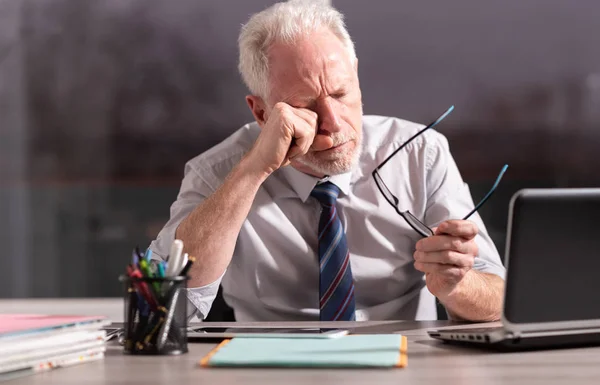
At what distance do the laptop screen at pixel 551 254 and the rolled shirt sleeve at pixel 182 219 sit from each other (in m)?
0.85

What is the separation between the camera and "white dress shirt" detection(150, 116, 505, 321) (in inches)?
74.0

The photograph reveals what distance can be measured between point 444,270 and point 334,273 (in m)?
0.41

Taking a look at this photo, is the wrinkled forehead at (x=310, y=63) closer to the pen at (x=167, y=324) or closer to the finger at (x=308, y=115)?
the finger at (x=308, y=115)

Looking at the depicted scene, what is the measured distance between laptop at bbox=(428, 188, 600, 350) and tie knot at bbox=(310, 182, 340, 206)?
31.9 inches

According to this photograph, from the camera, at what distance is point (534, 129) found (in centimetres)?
302

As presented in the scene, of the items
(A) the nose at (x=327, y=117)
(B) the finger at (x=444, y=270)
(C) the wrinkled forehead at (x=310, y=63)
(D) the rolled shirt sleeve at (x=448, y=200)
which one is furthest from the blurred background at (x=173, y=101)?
(B) the finger at (x=444, y=270)

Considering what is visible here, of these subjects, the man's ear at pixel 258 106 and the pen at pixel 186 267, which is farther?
the man's ear at pixel 258 106

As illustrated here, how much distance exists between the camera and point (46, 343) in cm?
98

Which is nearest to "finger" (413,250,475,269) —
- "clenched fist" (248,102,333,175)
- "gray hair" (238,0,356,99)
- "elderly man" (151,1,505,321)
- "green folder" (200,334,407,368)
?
"green folder" (200,334,407,368)

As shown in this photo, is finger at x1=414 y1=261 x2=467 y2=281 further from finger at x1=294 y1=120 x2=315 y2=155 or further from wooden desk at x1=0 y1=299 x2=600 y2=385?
finger at x1=294 y1=120 x2=315 y2=155

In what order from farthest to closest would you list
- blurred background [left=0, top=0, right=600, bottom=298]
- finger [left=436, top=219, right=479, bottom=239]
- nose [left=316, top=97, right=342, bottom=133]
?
blurred background [left=0, top=0, right=600, bottom=298] → nose [left=316, top=97, right=342, bottom=133] → finger [left=436, top=219, right=479, bottom=239]

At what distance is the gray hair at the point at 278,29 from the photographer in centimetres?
191

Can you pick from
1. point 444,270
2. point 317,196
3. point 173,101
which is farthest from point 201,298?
point 173,101

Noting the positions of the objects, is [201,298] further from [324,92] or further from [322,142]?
[324,92]
